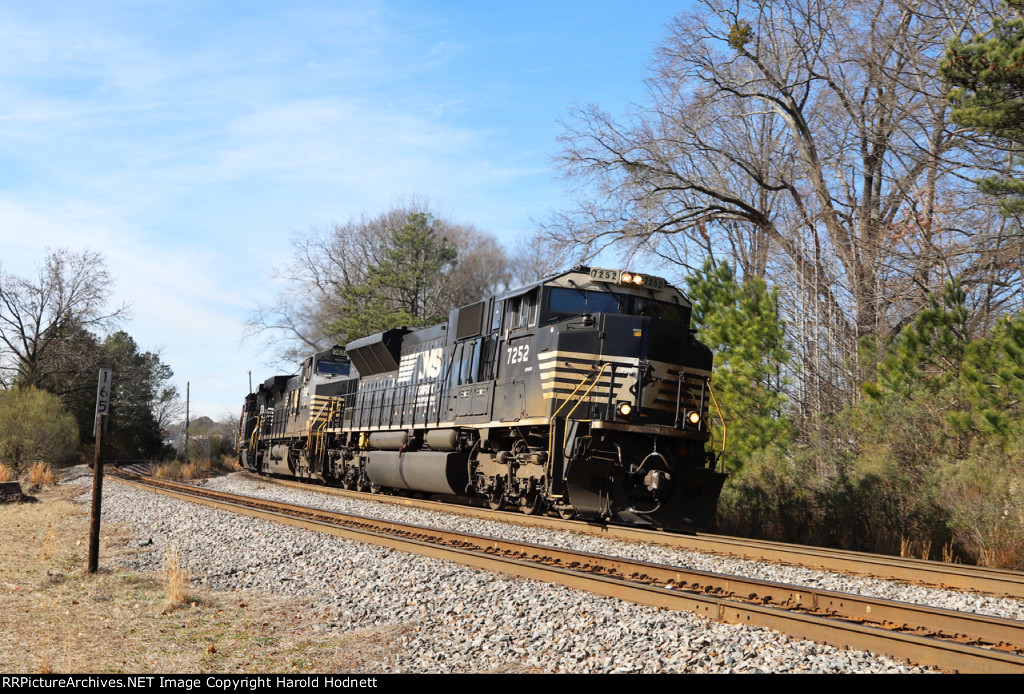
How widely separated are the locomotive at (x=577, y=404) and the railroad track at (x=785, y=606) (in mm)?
2192

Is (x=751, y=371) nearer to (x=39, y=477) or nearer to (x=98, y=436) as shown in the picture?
(x=98, y=436)

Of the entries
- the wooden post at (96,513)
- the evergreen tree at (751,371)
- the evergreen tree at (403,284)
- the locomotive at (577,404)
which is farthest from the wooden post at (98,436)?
the evergreen tree at (403,284)

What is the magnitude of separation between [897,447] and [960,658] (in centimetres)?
992

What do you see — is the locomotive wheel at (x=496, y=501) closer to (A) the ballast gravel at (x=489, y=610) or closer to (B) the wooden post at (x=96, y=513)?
(A) the ballast gravel at (x=489, y=610)

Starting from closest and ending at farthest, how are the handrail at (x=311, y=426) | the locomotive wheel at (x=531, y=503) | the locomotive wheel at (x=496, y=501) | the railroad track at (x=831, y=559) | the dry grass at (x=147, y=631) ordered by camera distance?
the dry grass at (x=147, y=631) < the railroad track at (x=831, y=559) < the locomotive wheel at (x=531, y=503) < the locomotive wheel at (x=496, y=501) < the handrail at (x=311, y=426)

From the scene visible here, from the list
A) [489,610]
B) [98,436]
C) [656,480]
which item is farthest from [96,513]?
[656,480]

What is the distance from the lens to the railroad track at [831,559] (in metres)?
8.64

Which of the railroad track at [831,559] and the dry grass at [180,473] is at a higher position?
the railroad track at [831,559]

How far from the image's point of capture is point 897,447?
14.4m

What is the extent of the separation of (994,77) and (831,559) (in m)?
7.25

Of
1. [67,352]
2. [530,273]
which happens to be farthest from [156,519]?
[530,273]

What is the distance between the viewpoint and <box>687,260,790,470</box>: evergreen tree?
16.6m

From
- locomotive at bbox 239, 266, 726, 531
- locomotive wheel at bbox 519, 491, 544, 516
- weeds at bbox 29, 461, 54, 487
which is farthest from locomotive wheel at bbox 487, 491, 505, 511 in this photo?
weeds at bbox 29, 461, 54, 487
